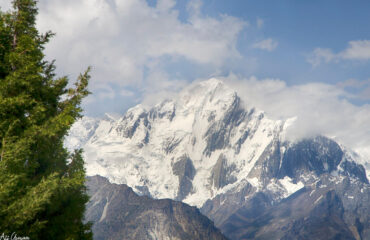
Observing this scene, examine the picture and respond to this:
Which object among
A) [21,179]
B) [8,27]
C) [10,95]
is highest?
[8,27]

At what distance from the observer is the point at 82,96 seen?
20.9m

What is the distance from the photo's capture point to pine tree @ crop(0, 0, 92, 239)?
50.2 feet

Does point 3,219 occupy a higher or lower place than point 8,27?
lower

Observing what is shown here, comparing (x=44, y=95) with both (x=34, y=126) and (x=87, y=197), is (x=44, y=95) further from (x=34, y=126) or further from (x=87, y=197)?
(x=87, y=197)

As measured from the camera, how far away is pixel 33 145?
17953 millimetres

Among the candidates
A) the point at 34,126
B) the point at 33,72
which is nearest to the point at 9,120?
the point at 34,126

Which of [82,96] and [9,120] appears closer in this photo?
[9,120]

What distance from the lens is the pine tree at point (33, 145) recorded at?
1530cm

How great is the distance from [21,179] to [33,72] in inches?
206

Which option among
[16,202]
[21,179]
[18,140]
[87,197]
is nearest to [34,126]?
[18,140]

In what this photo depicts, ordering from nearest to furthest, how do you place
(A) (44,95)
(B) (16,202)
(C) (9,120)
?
(B) (16,202) < (C) (9,120) < (A) (44,95)

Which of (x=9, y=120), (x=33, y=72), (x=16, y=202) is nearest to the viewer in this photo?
(x=16, y=202)

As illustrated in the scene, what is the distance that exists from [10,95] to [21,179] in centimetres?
420

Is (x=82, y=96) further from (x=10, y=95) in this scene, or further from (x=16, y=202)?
(x=16, y=202)
